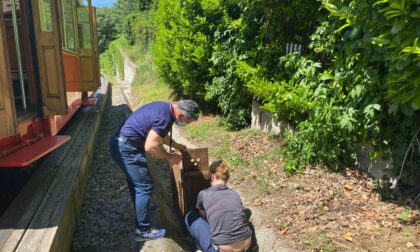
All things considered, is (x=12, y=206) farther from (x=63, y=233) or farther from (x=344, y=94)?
(x=344, y=94)

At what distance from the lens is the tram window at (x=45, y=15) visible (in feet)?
15.3

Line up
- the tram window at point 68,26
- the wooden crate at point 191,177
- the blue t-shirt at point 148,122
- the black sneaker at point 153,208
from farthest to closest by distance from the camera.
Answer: the tram window at point 68,26, the wooden crate at point 191,177, the black sneaker at point 153,208, the blue t-shirt at point 148,122

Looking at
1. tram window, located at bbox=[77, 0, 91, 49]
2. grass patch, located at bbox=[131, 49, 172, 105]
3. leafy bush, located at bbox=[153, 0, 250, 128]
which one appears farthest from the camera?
grass patch, located at bbox=[131, 49, 172, 105]

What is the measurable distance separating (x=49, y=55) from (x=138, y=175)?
208 cm

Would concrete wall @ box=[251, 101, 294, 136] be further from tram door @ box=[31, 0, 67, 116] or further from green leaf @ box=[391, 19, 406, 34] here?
tram door @ box=[31, 0, 67, 116]

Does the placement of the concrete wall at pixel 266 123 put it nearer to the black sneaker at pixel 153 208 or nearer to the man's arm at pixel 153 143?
the black sneaker at pixel 153 208

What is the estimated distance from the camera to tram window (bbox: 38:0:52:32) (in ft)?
15.3

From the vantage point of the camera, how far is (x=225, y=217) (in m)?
3.74

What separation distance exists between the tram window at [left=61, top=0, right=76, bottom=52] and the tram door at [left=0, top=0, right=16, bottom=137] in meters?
3.24

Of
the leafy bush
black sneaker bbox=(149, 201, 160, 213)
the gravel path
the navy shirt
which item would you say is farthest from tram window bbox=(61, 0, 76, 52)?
the navy shirt

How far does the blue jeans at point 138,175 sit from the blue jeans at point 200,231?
0.56m

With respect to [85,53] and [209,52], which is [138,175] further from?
[85,53]

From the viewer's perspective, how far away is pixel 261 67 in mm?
6098

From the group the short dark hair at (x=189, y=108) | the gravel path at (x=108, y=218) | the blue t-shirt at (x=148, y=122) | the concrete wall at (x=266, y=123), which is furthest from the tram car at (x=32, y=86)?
the concrete wall at (x=266, y=123)
